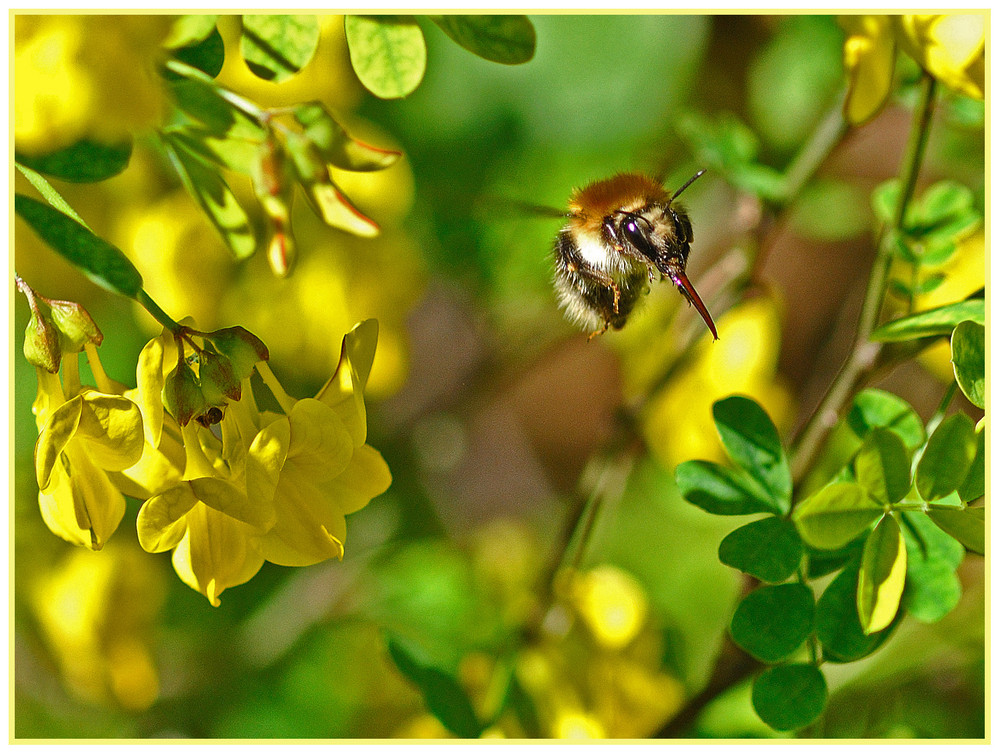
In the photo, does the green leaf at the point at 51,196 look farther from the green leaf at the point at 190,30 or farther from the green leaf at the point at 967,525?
the green leaf at the point at 967,525

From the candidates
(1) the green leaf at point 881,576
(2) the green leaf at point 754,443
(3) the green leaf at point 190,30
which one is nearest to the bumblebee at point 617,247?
(2) the green leaf at point 754,443

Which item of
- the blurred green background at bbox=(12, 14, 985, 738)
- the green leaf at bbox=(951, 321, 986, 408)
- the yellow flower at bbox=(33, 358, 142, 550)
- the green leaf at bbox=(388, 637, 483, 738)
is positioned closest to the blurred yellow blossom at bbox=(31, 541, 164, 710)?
the blurred green background at bbox=(12, 14, 985, 738)

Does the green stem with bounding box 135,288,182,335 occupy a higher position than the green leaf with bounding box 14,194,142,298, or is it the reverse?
the green leaf with bounding box 14,194,142,298

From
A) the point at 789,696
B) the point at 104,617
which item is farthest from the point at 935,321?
the point at 104,617

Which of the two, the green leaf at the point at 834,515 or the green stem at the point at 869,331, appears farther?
the green stem at the point at 869,331

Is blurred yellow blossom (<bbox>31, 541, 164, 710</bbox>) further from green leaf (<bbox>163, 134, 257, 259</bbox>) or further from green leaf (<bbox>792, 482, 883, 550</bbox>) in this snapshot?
green leaf (<bbox>792, 482, 883, 550</bbox>)

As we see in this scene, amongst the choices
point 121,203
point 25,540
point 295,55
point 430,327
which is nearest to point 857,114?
point 295,55
